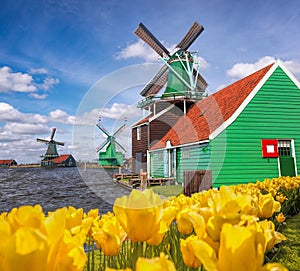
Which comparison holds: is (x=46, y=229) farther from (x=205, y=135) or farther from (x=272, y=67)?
(x=272, y=67)

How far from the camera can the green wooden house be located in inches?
368

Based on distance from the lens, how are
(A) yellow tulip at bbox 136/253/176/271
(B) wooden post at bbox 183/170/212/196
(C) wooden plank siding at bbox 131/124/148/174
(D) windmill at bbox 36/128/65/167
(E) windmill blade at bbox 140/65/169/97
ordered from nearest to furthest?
(A) yellow tulip at bbox 136/253/176/271 → (B) wooden post at bbox 183/170/212/196 → (C) wooden plank siding at bbox 131/124/148/174 → (E) windmill blade at bbox 140/65/169/97 → (D) windmill at bbox 36/128/65/167

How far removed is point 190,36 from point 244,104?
11931mm

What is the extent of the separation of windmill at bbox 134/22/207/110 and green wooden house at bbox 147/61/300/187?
18.8 ft

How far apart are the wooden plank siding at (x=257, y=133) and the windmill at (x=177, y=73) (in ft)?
20.8

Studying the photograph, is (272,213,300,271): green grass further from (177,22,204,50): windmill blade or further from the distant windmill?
the distant windmill

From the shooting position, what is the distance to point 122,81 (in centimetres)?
685

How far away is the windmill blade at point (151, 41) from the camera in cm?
2002

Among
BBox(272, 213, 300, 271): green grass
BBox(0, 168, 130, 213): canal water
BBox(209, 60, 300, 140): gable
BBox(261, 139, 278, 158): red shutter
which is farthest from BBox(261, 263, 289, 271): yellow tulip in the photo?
BBox(261, 139, 278, 158): red shutter

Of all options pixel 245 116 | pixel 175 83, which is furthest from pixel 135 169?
pixel 245 116

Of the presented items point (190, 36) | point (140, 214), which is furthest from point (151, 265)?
point (190, 36)

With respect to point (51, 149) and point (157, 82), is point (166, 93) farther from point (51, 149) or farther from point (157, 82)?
point (51, 149)

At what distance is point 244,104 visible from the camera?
9.70 m

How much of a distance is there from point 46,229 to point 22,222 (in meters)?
0.07
